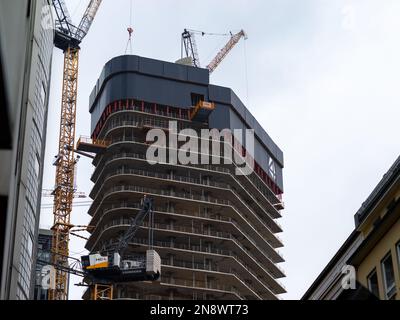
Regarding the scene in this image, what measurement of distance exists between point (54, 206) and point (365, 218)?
144646 millimetres

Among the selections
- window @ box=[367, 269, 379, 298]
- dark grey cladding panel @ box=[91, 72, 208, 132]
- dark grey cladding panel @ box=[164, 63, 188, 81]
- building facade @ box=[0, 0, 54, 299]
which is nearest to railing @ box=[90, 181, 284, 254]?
dark grey cladding panel @ box=[91, 72, 208, 132]

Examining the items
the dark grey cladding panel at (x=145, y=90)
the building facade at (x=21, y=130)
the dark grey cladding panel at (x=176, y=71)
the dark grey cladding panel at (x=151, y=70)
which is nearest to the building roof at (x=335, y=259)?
the building facade at (x=21, y=130)

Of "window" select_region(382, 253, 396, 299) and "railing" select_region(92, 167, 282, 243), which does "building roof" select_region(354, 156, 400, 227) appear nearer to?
"window" select_region(382, 253, 396, 299)

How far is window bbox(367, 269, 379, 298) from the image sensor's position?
47406 millimetres

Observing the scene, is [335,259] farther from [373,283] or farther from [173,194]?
[173,194]

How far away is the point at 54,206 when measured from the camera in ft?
627

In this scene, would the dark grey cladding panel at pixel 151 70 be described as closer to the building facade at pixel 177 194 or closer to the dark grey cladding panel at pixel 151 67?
the dark grey cladding panel at pixel 151 67

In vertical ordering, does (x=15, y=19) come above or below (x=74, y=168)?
below

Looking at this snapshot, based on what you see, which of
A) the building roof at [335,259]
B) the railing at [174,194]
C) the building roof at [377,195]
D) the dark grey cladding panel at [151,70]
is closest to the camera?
the building roof at [377,195]

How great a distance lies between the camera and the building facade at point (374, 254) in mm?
44750

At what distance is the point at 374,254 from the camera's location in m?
47.5

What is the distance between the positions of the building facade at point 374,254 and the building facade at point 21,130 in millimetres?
17247
